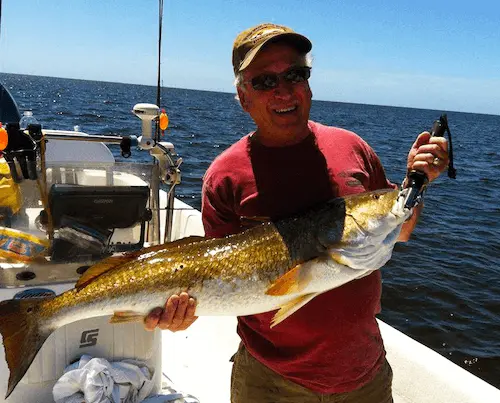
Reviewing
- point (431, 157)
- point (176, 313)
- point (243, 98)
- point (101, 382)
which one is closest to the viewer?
point (431, 157)

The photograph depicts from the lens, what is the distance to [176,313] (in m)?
2.48

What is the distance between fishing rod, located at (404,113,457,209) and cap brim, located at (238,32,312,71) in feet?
2.42

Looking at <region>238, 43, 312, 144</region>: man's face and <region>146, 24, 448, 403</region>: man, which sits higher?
<region>238, 43, 312, 144</region>: man's face

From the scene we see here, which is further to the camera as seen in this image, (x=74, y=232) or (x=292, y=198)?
(x=74, y=232)

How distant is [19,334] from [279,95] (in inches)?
69.3

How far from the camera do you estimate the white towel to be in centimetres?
341

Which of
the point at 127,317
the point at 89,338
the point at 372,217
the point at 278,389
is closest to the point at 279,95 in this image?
the point at 372,217

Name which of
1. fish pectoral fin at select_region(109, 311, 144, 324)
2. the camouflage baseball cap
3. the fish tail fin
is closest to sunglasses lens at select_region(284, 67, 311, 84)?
the camouflage baseball cap

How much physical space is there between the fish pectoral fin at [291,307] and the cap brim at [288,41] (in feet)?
→ 3.70

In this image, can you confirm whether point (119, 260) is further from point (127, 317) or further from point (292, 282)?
point (292, 282)

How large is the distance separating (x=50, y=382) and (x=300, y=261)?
7.14ft

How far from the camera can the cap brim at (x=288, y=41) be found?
8.04 ft

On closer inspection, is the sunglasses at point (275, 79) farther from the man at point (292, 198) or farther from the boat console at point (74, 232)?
the boat console at point (74, 232)

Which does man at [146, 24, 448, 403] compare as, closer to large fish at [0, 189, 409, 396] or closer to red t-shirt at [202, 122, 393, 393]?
red t-shirt at [202, 122, 393, 393]
